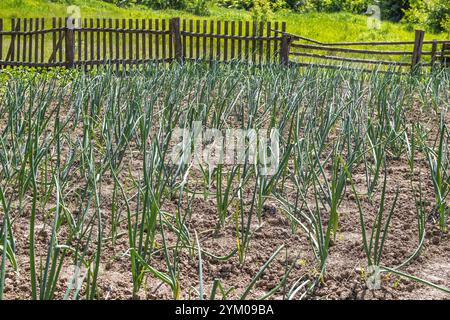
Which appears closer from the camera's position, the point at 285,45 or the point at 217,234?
the point at 217,234

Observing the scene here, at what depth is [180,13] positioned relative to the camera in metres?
16.9

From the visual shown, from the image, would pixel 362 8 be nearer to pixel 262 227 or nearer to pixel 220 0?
pixel 220 0

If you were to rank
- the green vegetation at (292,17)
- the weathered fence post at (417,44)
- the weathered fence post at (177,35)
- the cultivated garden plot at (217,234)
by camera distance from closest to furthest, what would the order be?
the cultivated garden plot at (217,234)
the weathered fence post at (417,44)
the weathered fence post at (177,35)
the green vegetation at (292,17)

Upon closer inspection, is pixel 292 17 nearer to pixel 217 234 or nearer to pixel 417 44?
pixel 417 44


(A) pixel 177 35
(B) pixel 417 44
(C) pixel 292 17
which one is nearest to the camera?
(B) pixel 417 44

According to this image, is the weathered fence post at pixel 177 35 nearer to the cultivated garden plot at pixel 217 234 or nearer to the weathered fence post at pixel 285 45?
the weathered fence post at pixel 285 45

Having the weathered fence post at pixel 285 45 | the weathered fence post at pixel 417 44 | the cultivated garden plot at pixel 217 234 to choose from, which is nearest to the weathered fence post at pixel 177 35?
the weathered fence post at pixel 285 45

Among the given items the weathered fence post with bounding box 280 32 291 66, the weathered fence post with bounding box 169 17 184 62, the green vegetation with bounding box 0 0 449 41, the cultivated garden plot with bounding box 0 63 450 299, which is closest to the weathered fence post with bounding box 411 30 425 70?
the weathered fence post with bounding box 280 32 291 66

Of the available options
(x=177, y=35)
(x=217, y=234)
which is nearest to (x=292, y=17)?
(x=177, y=35)

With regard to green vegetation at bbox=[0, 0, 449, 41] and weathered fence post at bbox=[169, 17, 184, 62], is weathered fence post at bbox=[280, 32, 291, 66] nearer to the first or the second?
weathered fence post at bbox=[169, 17, 184, 62]
